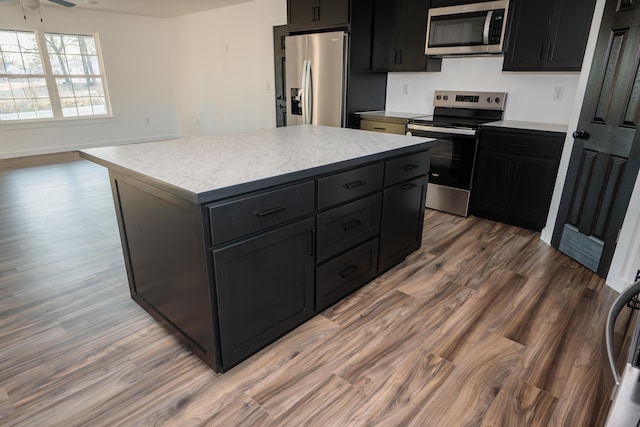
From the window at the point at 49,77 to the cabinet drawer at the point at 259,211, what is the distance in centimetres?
682

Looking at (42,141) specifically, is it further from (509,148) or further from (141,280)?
(509,148)

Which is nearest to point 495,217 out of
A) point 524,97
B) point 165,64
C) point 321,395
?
point 524,97

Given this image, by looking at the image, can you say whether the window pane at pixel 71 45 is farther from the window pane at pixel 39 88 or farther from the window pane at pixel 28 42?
the window pane at pixel 39 88

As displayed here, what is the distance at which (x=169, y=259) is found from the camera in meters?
1.71

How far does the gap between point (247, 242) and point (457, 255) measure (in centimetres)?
195

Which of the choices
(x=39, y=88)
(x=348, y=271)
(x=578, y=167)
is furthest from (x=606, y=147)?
(x=39, y=88)

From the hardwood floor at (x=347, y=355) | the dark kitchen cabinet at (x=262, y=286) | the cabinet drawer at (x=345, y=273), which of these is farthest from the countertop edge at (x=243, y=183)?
the hardwood floor at (x=347, y=355)

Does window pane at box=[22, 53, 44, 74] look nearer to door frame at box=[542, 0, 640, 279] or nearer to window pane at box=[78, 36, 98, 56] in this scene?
window pane at box=[78, 36, 98, 56]

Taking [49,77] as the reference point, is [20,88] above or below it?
below

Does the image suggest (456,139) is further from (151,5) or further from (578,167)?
(151,5)

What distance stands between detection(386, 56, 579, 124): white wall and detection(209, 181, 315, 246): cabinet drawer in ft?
9.57

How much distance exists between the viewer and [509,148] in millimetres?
3322

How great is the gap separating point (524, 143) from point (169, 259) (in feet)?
9.89

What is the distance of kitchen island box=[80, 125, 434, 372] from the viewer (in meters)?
1.48
